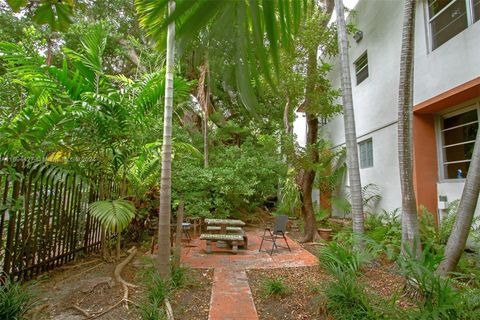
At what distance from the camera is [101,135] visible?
470 cm

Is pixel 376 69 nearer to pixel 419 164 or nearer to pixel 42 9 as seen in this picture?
pixel 419 164

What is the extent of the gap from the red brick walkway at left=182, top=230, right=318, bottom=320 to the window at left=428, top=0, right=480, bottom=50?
4.99 m

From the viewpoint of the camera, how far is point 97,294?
3.84 m

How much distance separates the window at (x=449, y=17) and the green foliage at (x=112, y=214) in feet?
21.1

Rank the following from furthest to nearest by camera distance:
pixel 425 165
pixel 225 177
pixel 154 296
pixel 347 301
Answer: pixel 225 177 < pixel 425 165 < pixel 154 296 < pixel 347 301

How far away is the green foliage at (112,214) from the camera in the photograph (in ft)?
13.5

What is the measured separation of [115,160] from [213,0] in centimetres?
499

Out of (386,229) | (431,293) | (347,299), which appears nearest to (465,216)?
(431,293)

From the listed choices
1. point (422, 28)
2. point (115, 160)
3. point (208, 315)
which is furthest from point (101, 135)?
point (422, 28)

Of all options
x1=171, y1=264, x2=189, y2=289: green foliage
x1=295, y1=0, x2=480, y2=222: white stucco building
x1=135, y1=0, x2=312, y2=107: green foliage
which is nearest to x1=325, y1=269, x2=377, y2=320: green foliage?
x1=171, y1=264, x2=189, y2=289: green foliage

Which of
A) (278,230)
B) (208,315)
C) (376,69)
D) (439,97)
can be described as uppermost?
(376,69)

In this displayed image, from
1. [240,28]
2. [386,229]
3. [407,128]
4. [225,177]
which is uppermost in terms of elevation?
[407,128]

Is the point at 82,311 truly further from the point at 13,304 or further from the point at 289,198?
the point at 289,198

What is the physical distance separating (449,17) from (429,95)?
4.86 ft
